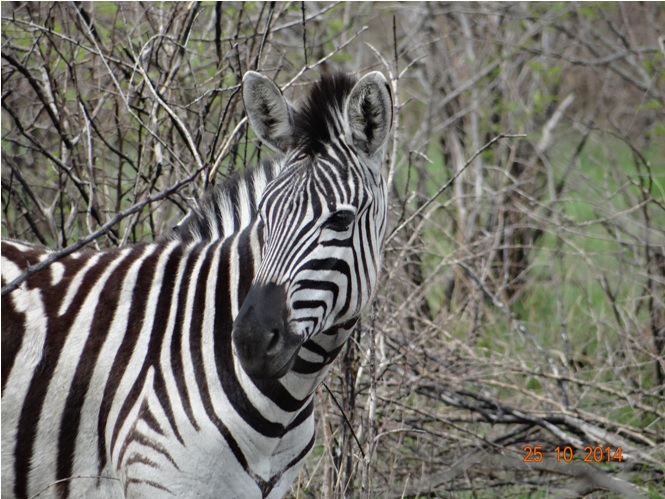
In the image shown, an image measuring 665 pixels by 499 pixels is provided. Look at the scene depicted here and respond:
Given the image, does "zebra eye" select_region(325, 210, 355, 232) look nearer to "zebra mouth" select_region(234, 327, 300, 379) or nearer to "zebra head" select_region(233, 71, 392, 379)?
"zebra head" select_region(233, 71, 392, 379)

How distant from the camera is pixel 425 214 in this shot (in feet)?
18.0

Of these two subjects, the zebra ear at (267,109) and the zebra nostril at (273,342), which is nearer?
the zebra nostril at (273,342)

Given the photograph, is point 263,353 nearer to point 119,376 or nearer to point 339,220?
point 339,220

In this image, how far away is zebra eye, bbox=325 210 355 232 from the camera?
288 cm

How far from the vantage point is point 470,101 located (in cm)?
808

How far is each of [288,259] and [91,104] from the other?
3.13 m

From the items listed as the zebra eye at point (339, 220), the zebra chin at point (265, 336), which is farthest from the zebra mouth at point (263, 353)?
the zebra eye at point (339, 220)

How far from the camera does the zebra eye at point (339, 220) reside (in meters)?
2.88

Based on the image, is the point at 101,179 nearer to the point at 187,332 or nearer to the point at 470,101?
the point at 187,332

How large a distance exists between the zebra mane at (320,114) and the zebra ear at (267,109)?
9 centimetres

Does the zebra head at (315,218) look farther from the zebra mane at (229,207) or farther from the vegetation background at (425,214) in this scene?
the vegetation background at (425,214)

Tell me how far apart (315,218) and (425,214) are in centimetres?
271

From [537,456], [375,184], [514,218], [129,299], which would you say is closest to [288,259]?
[375,184]

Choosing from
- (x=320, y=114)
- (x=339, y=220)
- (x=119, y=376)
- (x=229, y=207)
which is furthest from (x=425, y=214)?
(x=119, y=376)
